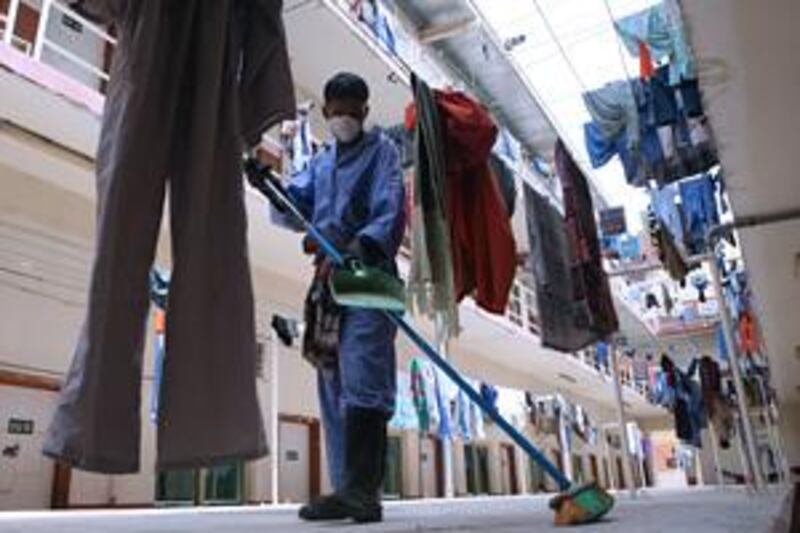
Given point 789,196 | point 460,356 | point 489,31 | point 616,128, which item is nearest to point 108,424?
point 789,196

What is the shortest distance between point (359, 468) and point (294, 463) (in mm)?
4426

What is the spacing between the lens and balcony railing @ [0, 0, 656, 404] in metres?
3.33

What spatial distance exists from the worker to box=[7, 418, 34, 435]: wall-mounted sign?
9.41 feet

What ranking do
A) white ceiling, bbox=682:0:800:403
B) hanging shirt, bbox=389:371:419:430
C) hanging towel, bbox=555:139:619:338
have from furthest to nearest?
hanging shirt, bbox=389:371:419:430
hanging towel, bbox=555:139:619:338
white ceiling, bbox=682:0:800:403

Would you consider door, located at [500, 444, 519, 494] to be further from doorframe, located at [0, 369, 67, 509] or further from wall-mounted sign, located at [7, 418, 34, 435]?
wall-mounted sign, located at [7, 418, 34, 435]

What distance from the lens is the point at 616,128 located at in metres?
3.73

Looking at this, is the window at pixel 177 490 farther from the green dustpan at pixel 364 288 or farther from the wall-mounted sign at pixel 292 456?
the green dustpan at pixel 364 288

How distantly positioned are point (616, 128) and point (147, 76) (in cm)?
320

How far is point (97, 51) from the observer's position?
16.4 feet

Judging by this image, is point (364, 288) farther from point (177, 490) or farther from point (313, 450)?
point (313, 450)

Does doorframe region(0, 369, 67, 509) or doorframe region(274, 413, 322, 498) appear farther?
doorframe region(274, 413, 322, 498)

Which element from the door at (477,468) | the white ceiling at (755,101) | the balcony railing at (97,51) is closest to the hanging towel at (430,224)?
the white ceiling at (755,101)

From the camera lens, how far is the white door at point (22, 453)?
3622 mm

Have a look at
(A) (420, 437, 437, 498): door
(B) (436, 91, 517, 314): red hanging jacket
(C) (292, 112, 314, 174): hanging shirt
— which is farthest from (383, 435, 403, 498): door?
(B) (436, 91, 517, 314): red hanging jacket
